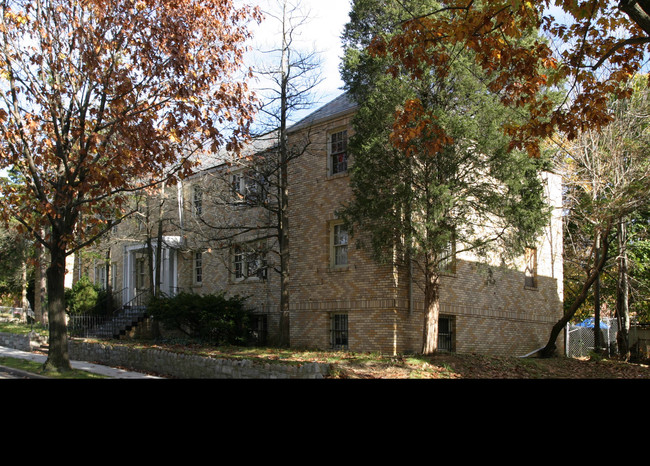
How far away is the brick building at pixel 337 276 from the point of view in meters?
17.9

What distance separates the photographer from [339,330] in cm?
1922

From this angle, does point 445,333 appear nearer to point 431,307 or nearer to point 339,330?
point 431,307

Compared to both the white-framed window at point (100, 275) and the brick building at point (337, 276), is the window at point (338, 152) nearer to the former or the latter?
the brick building at point (337, 276)

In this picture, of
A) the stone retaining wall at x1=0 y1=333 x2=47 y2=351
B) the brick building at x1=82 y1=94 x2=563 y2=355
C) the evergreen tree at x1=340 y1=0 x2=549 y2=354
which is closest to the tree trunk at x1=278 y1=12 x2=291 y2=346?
the brick building at x1=82 y1=94 x2=563 y2=355

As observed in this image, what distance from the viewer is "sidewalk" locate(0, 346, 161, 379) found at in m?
15.4

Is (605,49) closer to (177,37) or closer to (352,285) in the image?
(177,37)

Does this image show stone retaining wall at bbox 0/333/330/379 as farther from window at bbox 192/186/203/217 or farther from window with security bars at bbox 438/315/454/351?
window with security bars at bbox 438/315/454/351

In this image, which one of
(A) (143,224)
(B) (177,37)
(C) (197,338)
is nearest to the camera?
(B) (177,37)

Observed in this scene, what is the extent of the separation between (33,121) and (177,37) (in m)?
4.10

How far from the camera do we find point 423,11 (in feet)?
47.4

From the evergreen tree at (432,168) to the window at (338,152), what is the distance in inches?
134

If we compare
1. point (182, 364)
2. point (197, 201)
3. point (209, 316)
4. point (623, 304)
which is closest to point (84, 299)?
point (197, 201)
